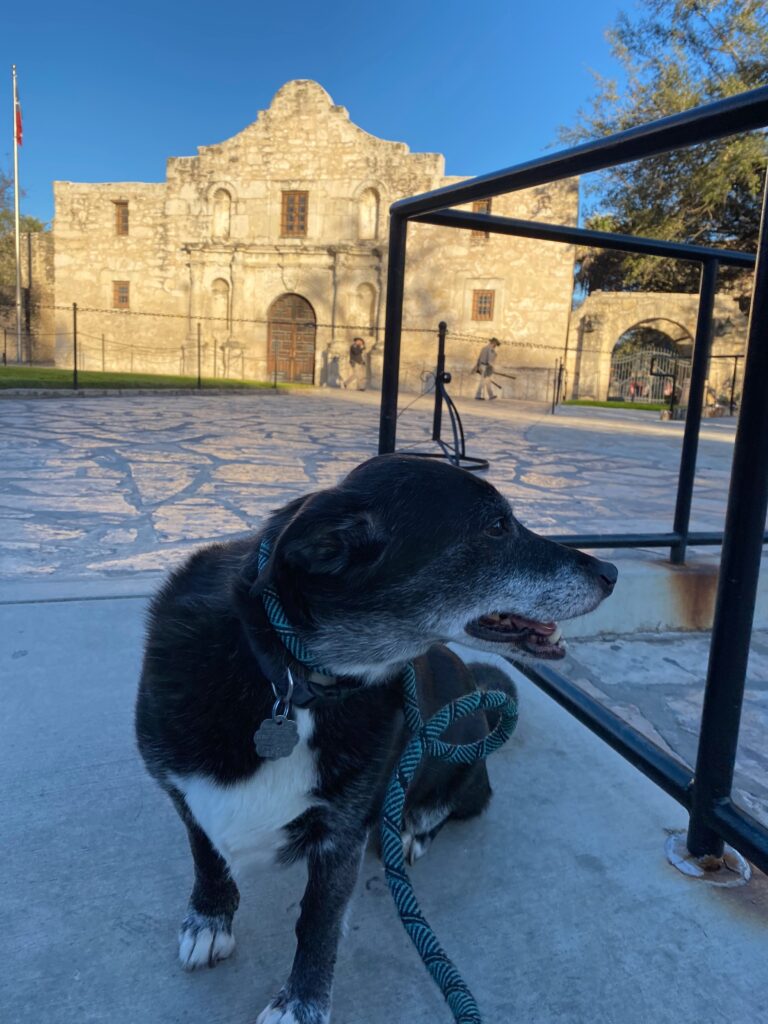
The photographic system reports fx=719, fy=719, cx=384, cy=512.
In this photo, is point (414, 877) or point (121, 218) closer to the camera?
point (414, 877)

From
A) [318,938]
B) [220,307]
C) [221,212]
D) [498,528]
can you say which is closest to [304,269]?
[220,307]

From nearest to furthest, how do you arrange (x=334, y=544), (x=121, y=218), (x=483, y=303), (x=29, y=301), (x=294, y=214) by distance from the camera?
(x=334, y=544) → (x=483, y=303) → (x=294, y=214) → (x=121, y=218) → (x=29, y=301)

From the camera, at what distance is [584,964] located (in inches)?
48.3

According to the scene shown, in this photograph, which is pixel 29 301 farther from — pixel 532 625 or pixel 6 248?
pixel 532 625

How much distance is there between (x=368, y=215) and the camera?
26516 millimetres

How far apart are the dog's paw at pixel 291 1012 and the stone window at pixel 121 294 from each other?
30623 millimetres

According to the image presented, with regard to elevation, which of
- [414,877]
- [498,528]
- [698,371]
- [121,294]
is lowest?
[414,877]

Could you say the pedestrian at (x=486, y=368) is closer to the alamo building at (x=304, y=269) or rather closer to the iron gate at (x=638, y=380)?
the alamo building at (x=304, y=269)

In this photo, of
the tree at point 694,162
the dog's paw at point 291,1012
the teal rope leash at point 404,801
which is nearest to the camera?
the teal rope leash at point 404,801

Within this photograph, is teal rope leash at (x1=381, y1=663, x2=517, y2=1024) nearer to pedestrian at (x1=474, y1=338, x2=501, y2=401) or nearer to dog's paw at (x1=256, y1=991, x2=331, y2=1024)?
dog's paw at (x1=256, y1=991, x2=331, y2=1024)

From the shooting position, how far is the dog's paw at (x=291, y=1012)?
1094 mm

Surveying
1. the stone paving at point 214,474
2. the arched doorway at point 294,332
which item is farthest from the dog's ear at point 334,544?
the arched doorway at point 294,332

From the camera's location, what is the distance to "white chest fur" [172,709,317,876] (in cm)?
116

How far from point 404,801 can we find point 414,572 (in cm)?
41
